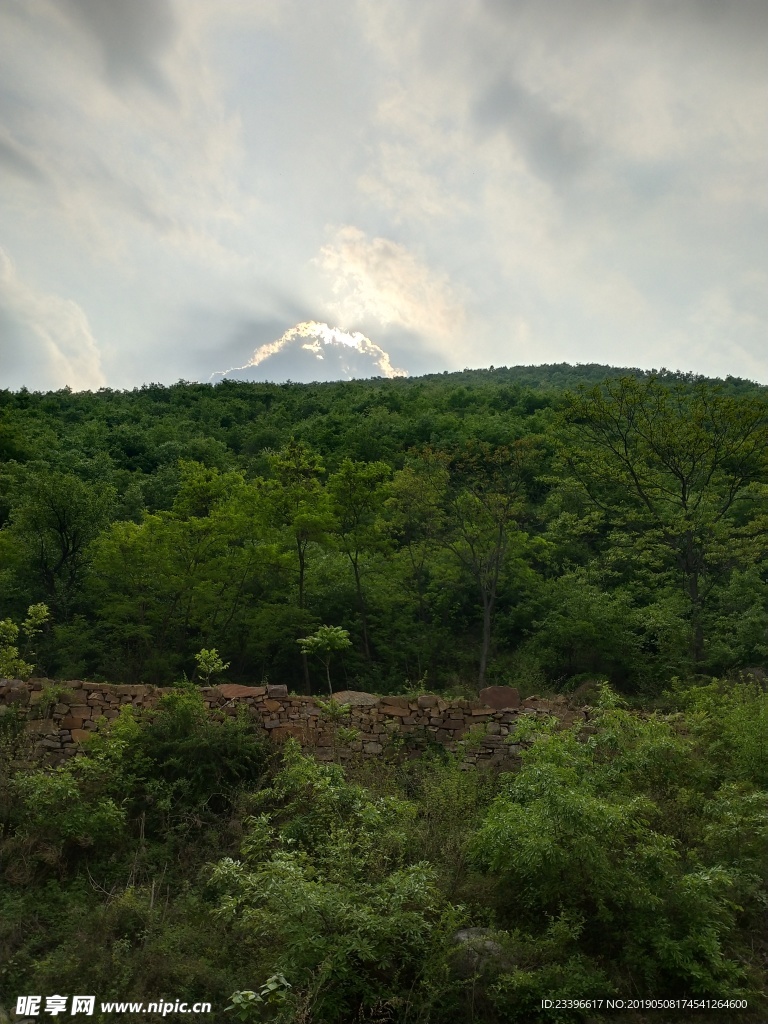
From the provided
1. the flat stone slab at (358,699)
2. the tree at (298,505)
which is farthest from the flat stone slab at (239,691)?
the tree at (298,505)

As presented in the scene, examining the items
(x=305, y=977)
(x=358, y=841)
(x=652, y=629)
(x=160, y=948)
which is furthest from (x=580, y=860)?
(x=652, y=629)

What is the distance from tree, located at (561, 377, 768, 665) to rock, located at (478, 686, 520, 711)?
5.46m

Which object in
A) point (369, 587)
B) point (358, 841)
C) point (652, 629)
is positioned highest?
point (369, 587)

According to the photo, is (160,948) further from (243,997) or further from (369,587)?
(369,587)

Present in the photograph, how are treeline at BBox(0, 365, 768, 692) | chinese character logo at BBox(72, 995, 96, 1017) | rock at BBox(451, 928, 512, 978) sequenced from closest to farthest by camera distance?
chinese character logo at BBox(72, 995, 96, 1017) < rock at BBox(451, 928, 512, 978) < treeline at BBox(0, 365, 768, 692)

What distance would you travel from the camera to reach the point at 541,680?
569 inches

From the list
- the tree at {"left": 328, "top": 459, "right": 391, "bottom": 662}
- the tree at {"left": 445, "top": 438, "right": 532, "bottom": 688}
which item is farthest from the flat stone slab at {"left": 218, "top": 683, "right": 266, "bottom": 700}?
the tree at {"left": 445, "top": 438, "right": 532, "bottom": 688}

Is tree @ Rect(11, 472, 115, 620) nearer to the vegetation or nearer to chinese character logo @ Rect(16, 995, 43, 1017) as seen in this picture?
the vegetation

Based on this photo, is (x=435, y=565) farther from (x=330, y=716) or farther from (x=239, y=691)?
(x=239, y=691)

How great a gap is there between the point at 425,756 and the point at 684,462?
10.1 m

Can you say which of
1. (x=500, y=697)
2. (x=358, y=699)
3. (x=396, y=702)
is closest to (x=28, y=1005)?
Answer: (x=358, y=699)

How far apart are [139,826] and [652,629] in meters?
11.3

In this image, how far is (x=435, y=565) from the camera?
691 inches

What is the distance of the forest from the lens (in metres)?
5.21
